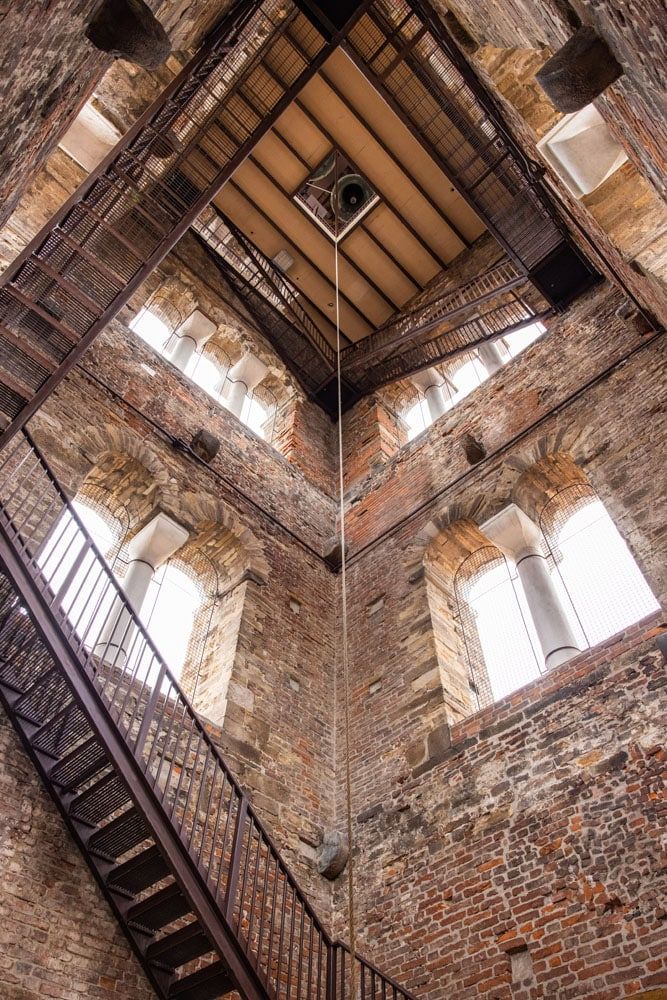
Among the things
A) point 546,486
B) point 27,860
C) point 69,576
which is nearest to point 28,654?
point 69,576

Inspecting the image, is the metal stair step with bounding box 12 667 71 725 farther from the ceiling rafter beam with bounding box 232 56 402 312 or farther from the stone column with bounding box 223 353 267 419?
the ceiling rafter beam with bounding box 232 56 402 312

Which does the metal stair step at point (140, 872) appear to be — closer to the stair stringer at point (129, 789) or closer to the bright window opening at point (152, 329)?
the stair stringer at point (129, 789)

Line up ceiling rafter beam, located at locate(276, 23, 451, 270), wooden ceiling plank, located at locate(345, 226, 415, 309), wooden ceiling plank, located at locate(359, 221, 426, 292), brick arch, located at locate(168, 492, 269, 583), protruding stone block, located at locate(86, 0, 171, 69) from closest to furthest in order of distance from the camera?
protruding stone block, located at locate(86, 0, 171, 69)
brick arch, located at locate(168, 492, 269, 583)
ceiling rafter beam, located at locate(276, 23, 451, 270)
wooden ceiling plank, located at locate(359, 221, 426, 292)
wooden ceiling plank, located at locate(345, 226, 415, 309)

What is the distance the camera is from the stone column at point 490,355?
14031 millimetres

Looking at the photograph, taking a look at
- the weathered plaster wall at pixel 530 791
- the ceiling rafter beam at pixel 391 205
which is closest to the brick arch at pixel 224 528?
the weathered plaster wall at pixel 530 791

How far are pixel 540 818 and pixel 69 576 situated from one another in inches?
179

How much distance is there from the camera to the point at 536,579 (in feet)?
28.3

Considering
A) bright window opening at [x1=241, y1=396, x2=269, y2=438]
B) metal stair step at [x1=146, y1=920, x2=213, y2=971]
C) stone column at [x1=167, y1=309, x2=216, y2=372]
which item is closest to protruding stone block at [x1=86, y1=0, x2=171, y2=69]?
Answer: metal stair step at [x1=146, y1=920, x2=213, y2=971]

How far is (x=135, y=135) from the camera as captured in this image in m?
8.09

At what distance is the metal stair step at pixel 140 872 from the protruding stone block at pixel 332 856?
89.0 inches

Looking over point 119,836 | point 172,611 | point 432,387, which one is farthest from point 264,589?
point 432,387

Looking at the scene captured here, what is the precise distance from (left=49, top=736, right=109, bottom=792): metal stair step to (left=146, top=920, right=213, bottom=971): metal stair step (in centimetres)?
135

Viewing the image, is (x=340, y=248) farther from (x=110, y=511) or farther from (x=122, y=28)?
(x=122, y=28)

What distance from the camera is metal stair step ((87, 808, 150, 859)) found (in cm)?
560
